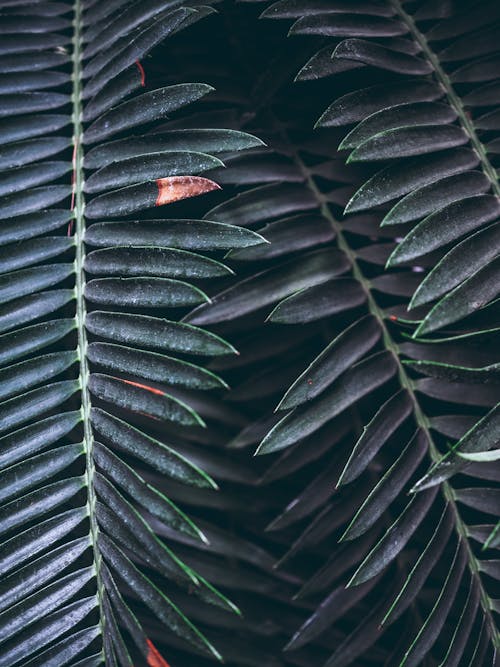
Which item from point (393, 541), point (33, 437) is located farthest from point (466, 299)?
point (33, 437)

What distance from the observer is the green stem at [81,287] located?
2.07 feet

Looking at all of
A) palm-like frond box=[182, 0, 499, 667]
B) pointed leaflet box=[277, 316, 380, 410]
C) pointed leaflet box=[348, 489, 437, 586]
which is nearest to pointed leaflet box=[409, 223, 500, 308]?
palm-like frond box=[182, 0, 499, 667]

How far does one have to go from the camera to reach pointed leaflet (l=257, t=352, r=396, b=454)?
2.16 feet

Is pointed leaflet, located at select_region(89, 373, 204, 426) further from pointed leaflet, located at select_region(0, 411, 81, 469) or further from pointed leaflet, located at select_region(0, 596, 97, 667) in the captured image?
pointed leaflet, located at select_region(0, 596, 97, 667)

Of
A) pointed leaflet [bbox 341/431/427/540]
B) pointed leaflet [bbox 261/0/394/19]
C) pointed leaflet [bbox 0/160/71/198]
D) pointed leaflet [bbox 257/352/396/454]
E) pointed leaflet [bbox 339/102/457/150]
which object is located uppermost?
pointed leaflet [bbox 0/160/71/198]

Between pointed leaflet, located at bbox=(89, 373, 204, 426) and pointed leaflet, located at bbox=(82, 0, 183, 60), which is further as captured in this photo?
pointed leaflet, located at bbox=(82, 0, 183, 60)

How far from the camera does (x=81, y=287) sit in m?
→ 0.70

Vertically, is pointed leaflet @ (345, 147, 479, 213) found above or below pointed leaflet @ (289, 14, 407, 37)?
below

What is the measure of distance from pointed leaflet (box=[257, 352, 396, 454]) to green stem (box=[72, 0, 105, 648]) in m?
0.18

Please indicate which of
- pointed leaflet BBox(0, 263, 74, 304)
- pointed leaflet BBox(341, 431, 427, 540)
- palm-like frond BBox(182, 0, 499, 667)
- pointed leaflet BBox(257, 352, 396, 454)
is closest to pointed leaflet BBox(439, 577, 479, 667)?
palm-like frond BBox(182, 0, 499, 667)

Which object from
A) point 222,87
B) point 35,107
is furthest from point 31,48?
point 222,87

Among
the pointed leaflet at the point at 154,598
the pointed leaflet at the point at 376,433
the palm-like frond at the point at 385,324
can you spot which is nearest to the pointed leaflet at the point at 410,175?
the palm-like frond at the point at 385,324

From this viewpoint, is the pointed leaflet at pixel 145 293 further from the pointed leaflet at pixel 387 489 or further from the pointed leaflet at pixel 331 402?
the pointed leaflet at pixel 387 489

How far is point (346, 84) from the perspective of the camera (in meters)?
0.84
